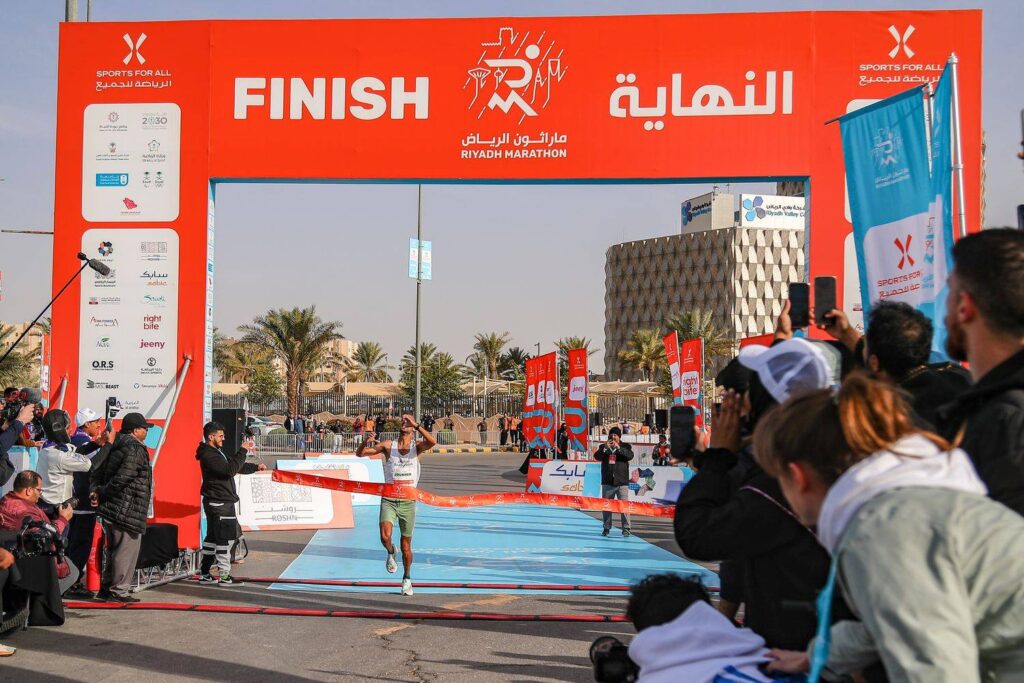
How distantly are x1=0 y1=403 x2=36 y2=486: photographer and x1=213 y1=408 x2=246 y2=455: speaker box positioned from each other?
2.56m

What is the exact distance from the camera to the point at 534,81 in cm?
1086

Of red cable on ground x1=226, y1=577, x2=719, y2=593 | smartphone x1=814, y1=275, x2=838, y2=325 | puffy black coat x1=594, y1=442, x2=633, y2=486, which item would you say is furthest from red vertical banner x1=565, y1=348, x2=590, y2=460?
smartphone x1=814, y1=275, x2=838, y2=325

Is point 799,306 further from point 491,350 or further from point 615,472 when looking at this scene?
point 491,350

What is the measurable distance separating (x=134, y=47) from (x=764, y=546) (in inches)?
419

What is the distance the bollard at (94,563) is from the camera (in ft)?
33.0

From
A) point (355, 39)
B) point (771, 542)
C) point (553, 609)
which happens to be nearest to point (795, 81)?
point (355, 39)

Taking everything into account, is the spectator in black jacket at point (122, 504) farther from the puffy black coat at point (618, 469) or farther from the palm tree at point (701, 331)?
the palm tree at point (701, 331)

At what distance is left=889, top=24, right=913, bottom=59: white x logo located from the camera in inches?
405

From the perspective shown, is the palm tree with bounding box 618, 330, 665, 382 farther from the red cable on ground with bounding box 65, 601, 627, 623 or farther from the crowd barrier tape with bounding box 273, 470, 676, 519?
the red cable on ground with bounding box 65, 601, 627, 623

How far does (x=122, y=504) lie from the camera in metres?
9.86

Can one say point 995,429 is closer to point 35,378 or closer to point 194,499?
point 194,499

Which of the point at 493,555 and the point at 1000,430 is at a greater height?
the point at 1000,430

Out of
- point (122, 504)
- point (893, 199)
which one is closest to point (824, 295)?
point (893, 199)

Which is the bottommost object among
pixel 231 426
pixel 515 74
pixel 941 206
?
pixel 231 426
